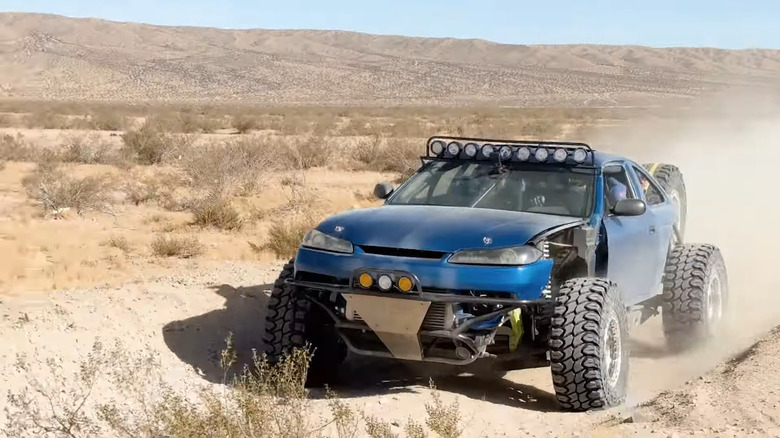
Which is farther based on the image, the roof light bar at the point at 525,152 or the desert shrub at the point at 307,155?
the desert shrub at the point at 307,155

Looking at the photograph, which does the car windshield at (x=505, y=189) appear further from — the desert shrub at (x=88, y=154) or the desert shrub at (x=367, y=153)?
the desert shrub at (x=88, y=154)

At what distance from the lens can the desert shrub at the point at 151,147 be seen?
2409 cm

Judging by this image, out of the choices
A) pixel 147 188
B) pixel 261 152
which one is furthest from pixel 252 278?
pixel 261 152

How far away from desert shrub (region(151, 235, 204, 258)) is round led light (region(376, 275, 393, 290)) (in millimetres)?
6760

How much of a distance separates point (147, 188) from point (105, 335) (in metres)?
11.0

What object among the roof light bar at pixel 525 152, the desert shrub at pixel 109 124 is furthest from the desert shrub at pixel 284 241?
the desert shrub at pixel 109 124

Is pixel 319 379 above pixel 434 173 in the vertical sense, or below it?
below

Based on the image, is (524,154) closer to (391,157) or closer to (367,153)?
(391,157)

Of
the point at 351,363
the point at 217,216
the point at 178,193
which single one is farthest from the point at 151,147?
the point at 351,363

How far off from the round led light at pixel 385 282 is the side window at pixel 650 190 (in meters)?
3.35

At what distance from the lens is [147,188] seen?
17875 millimetres

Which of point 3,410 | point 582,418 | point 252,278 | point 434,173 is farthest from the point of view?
point 252,278

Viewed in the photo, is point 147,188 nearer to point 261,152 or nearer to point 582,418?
point 261,152

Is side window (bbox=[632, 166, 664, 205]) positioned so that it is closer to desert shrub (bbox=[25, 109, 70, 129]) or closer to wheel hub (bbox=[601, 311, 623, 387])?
wheel hub (bbox=[601, 311, 623, 387])
